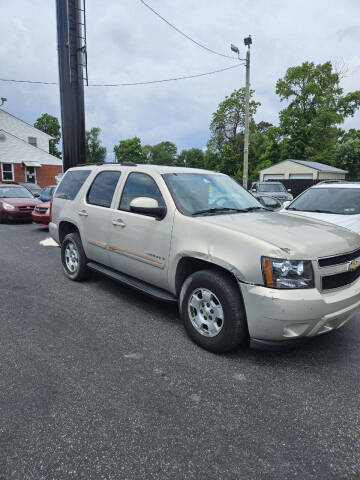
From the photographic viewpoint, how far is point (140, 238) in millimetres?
3824

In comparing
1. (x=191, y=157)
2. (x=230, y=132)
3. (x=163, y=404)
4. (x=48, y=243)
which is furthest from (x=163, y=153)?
(x=163, y=404)

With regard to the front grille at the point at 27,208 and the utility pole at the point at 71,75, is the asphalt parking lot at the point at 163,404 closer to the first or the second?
the utility pole at the point at 71,75

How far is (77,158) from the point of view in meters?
10.4

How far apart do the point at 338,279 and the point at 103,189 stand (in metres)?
3.19

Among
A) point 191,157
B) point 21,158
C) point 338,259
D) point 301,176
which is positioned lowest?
point 338,259

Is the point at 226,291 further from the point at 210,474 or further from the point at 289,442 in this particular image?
the point at 210,474

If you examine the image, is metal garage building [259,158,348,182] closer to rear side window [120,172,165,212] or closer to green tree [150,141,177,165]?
rear side window [120,172,165,212]

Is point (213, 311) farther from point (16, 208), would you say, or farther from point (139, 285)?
point (16, 208)

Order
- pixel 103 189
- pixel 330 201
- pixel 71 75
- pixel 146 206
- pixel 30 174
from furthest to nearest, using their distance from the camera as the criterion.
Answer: pixel 30 174
pixel 71 75
pixel 330 201
pixel 103 189
pixel 146 206

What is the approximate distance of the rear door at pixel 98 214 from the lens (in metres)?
4.43

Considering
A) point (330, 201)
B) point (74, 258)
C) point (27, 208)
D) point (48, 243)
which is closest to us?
point (74, 258)

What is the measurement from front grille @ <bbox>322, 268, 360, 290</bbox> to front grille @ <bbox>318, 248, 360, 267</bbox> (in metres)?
0.11

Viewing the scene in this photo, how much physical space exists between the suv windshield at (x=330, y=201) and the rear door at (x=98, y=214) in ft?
12.7

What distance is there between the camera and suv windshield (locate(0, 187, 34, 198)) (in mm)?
13301
